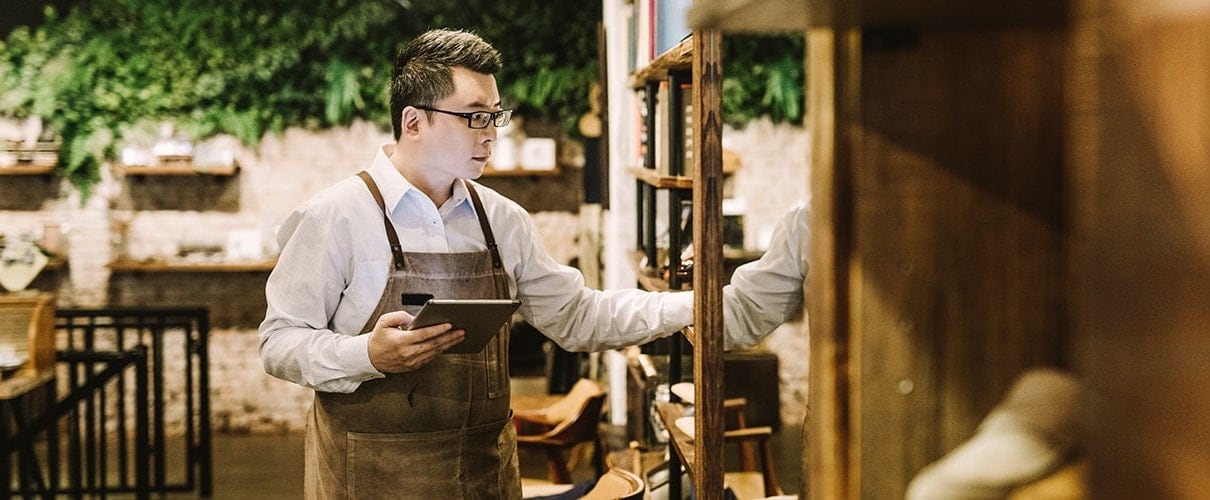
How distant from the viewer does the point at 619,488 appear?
9.32 ft

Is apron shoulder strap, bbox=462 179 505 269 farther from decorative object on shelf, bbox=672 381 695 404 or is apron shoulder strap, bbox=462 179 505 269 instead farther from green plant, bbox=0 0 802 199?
green plant, bbox=0 0 802 199

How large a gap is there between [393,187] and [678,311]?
68 cm

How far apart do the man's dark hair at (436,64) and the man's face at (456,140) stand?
0.02m

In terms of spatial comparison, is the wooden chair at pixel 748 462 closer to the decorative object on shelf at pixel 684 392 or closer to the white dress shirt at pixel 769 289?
the decorative object on shelf at pixel 684 392

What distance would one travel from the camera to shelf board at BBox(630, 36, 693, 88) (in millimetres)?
2475

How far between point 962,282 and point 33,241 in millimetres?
7078

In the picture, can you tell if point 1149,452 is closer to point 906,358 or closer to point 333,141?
point 906,358

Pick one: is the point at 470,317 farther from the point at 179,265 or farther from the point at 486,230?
the point at 179,265

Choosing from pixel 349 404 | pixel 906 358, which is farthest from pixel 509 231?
pixel 906 358

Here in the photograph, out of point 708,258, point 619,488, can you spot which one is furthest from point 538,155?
point 708,258

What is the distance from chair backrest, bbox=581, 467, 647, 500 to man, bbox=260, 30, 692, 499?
10.0 inches

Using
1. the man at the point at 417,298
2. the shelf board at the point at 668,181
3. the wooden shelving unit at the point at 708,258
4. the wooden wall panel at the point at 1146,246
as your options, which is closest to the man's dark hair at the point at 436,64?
the man at the point at 417,298

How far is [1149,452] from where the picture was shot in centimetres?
60

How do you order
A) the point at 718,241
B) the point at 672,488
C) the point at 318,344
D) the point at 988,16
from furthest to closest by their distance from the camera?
1. the point at 672,488
2. the point at 318,344
3. the point at 718,241
4. the point at 988,16
